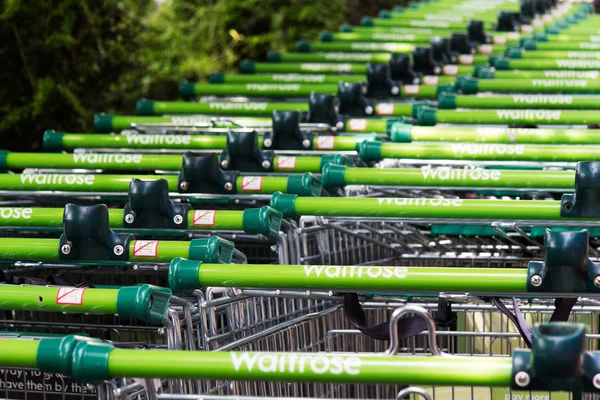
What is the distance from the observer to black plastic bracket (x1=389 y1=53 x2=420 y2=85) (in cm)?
666

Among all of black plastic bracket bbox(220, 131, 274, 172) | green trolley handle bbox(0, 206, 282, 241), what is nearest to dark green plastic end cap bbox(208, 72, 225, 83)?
black plastic bracket bbox(220, 131, 274, 172)

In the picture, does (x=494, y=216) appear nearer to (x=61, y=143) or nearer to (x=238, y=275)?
(x=238, y=275)

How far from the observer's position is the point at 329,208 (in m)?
3.69

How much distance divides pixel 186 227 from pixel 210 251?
540mm

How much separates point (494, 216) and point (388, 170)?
23.6 inches

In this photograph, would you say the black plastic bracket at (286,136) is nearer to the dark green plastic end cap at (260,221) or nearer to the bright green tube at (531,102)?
the bright green tube at (531,102)

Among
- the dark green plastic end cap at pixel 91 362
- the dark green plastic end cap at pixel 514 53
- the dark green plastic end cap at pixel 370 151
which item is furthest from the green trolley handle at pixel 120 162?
the dark green plastic end cap at pixel 514 53

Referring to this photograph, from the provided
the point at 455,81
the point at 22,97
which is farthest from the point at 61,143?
the point at 455,81

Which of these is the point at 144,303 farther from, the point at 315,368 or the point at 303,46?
the point at 303,46

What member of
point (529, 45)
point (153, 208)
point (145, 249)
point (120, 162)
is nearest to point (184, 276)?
point (145, 249)

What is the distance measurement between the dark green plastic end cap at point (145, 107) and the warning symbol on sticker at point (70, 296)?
3.45 meters

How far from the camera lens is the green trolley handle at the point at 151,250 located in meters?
3.19

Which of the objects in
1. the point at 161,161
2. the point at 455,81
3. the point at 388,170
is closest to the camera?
the point at 388,170

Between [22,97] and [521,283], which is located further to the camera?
[22,97]
